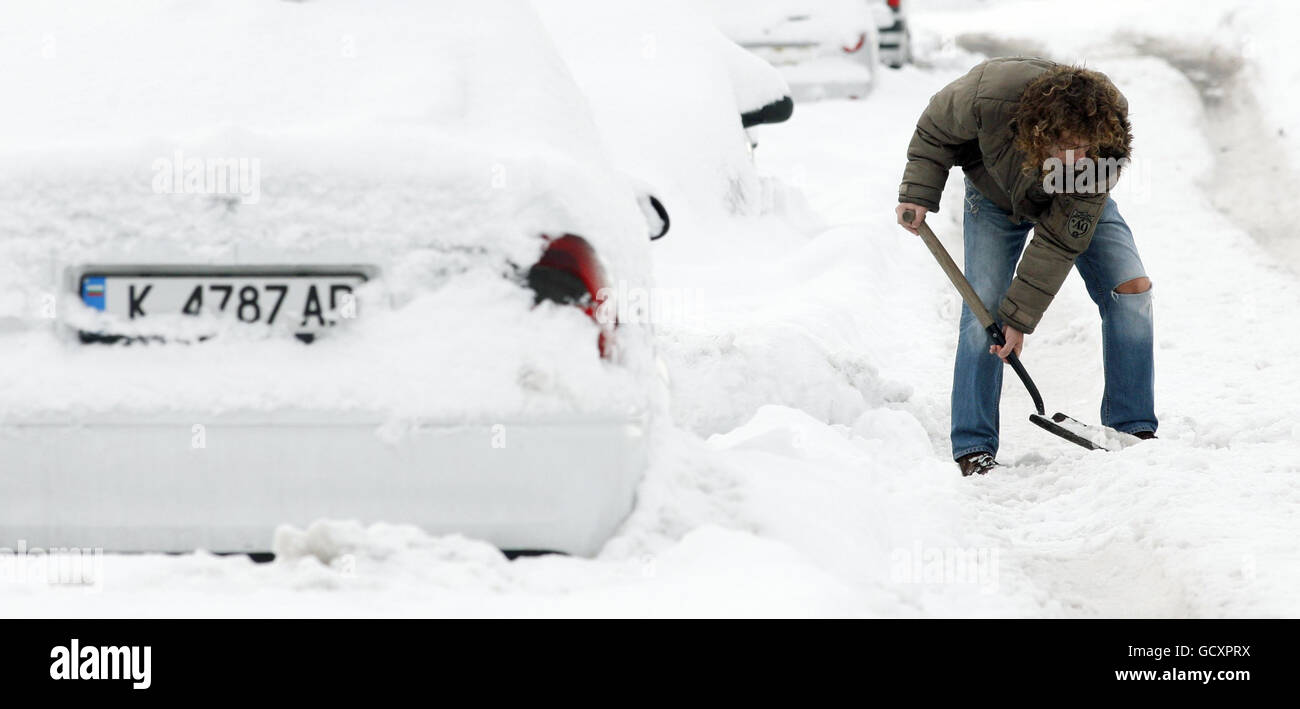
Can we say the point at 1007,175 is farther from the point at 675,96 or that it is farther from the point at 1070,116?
the point at 675,96

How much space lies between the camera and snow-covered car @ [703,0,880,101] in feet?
43.2

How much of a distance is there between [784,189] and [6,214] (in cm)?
664

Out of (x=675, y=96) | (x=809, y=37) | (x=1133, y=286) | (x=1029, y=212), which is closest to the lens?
Answer: (x=1029, y=212)

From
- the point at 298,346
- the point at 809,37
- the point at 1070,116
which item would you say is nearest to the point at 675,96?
the point at 1070,116

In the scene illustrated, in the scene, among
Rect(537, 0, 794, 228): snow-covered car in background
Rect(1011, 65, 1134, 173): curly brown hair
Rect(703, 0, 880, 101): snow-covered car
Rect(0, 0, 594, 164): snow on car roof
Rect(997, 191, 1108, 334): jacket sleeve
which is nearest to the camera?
Rect(0, 0, 594, 164): snow on car roof

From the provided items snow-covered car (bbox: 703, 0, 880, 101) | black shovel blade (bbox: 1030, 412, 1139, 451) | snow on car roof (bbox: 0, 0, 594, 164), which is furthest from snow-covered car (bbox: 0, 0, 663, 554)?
snow-covered car (bbox: 703, 0, 880, 101)

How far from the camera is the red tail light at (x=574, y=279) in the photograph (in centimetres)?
260

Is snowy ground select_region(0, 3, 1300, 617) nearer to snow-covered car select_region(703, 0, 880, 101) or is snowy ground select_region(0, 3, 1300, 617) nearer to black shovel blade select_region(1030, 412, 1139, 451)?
black shovel blade select_region(1030, 412, 1139, 451)

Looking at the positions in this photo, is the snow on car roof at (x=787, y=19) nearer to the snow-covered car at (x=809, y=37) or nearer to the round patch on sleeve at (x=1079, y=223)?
the snow-covered car at (x=809, y=37)

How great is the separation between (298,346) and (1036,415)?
296 centimetres

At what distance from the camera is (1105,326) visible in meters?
4.86

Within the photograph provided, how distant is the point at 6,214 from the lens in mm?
2555

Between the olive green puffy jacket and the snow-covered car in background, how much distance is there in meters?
2.76
